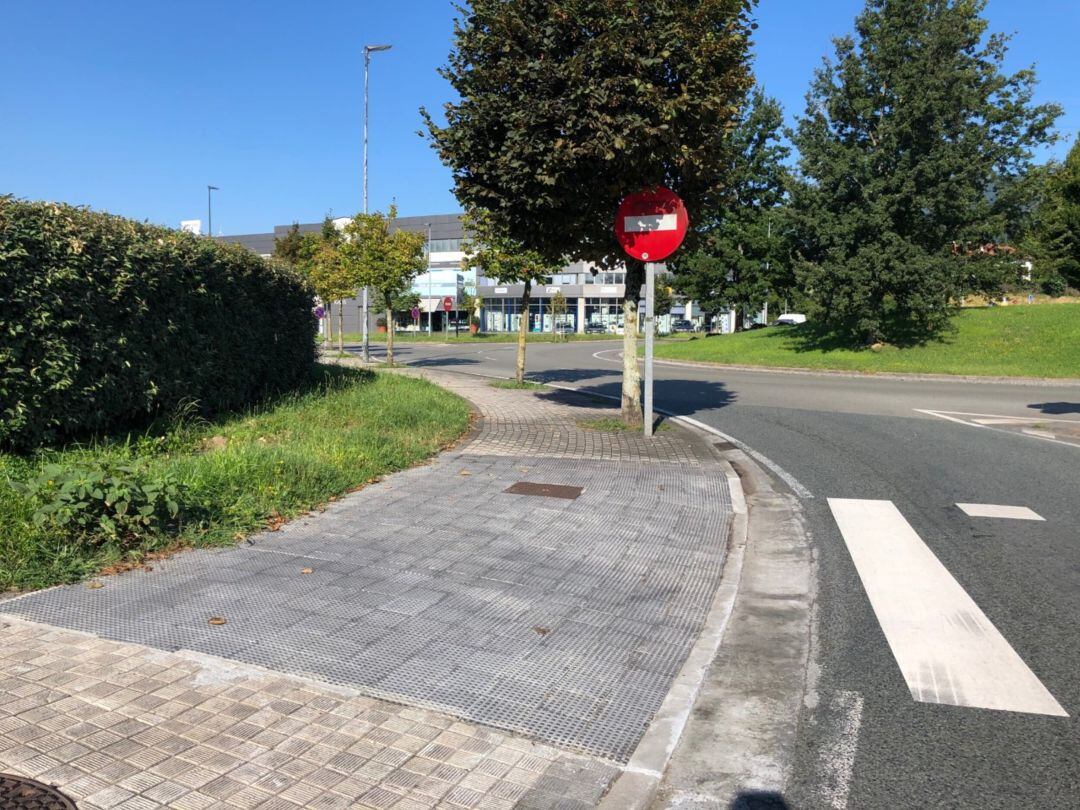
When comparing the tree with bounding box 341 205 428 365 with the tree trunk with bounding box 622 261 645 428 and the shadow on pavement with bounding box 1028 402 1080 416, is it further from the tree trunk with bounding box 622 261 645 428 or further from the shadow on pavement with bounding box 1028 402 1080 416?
the shadow on pavement with bounding box 1028 402 1080 416

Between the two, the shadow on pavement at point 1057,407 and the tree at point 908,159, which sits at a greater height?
the tree at point 908,159

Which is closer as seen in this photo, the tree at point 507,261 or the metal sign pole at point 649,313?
the metal sign pole at point 649,313

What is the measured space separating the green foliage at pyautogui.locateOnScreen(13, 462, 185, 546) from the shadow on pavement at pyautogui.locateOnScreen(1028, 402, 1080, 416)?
14.2 meters

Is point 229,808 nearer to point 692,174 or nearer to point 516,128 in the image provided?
point 516,128

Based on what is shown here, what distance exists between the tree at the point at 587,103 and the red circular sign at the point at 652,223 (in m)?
0.21

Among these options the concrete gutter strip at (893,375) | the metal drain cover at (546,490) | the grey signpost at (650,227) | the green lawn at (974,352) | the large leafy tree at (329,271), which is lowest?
the metal drain cover at (546,490)

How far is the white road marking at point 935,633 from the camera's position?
11.3ft

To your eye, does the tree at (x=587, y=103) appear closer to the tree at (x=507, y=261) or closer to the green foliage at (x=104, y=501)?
the green foliage at (x=104, y=501)

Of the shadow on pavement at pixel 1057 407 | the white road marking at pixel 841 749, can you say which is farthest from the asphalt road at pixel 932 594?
the shadow on pavement at pixel 1057 407

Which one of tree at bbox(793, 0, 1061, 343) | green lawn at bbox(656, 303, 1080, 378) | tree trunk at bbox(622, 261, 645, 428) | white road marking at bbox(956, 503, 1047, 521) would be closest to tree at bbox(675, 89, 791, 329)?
green lawn at bbox(656, 303, 1080, 378)

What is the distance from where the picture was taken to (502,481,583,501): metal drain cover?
6.99 meters

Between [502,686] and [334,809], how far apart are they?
39.5 inches

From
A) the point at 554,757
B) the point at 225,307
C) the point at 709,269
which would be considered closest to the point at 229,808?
the point at 554,757

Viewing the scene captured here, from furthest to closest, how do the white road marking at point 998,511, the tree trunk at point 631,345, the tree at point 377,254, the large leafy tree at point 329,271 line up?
1. the large leafy tree at point 329,271
2. the tree at point 377,254
3. the tree trunk at point 631,345
4. the white road marking at point 998,511
